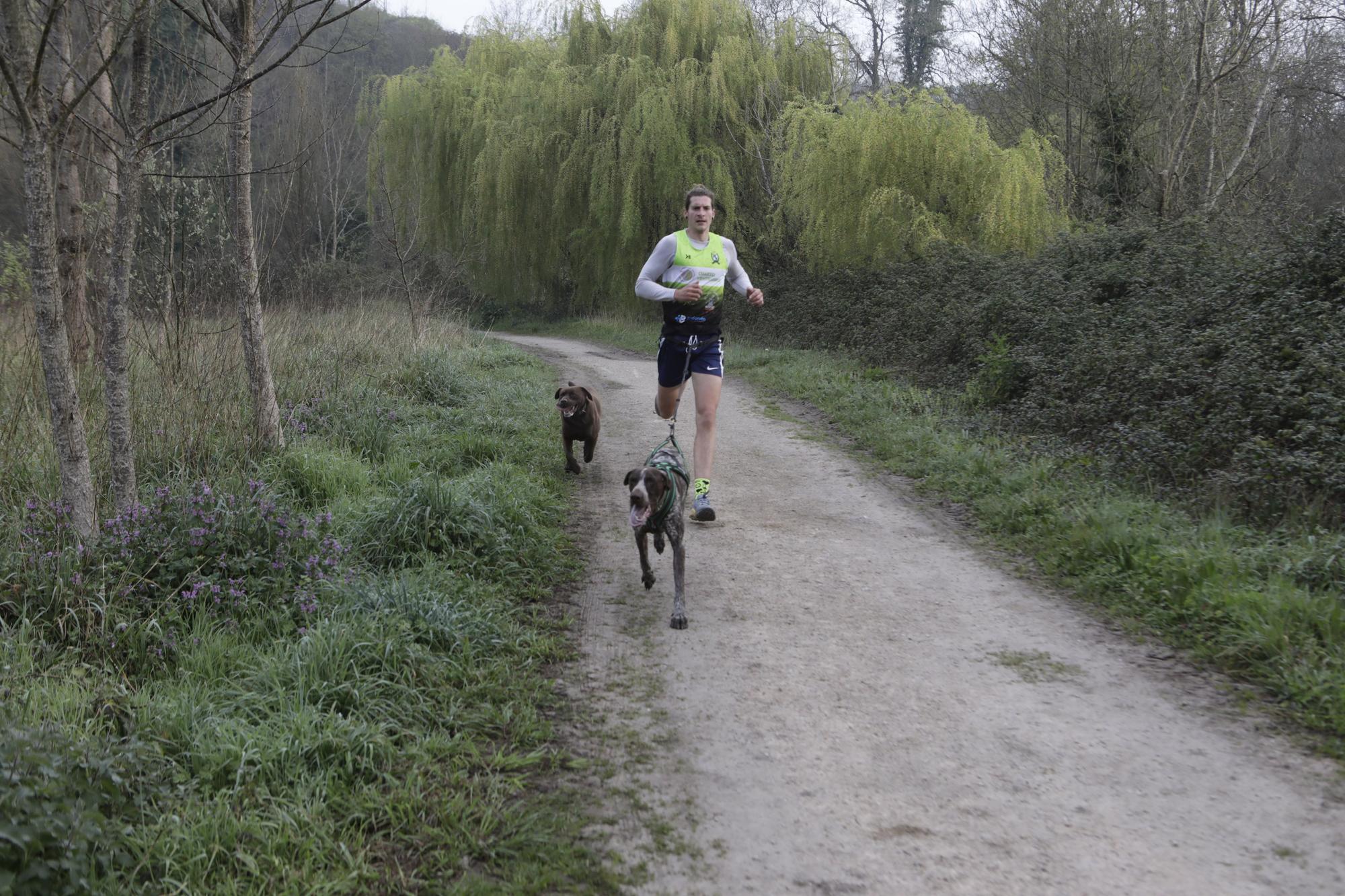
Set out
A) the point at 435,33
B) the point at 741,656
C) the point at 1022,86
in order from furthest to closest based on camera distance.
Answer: the point at 435,33
the point at 1022,86
the point at 741,656

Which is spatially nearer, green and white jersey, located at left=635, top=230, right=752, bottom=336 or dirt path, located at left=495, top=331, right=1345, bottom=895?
dirt path, located at left=495, top=331, right=1345, bottom=895

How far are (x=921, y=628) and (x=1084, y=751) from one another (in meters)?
1.22

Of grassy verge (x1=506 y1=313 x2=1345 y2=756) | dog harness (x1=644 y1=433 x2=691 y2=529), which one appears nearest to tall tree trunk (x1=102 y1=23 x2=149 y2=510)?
dog harness (x1=644 y1=433 x2=691 y2=529)

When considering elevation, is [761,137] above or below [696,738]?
above

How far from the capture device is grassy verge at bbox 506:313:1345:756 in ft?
12.9

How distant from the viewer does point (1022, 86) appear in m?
19.7

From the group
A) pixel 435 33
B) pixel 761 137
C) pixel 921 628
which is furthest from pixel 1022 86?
pixel 435 33

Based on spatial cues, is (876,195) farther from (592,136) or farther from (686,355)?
(686,355)

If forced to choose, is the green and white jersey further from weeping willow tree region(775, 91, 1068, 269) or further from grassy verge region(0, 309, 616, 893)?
weeping willow tree region(775, 91, 1068, 269)

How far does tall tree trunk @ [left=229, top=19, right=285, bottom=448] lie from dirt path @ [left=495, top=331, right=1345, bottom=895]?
2.88 meters

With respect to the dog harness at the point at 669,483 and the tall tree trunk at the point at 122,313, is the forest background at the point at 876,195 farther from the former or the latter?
the dog harness at the point at 669,483

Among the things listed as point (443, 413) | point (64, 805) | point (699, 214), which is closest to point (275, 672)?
point (64, 805)

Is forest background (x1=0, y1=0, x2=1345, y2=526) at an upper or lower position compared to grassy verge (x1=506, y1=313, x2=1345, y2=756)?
upper

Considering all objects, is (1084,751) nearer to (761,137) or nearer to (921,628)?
(921,628)
